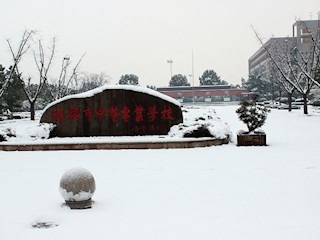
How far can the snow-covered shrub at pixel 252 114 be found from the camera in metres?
13.5

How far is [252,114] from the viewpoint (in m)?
13.5

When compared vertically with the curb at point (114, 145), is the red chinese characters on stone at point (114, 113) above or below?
above

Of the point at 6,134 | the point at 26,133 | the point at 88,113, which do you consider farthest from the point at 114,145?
→ the point at 6,134

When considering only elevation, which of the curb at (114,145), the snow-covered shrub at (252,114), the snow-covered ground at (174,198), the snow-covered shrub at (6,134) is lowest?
the snow-covered ground at (174,198)

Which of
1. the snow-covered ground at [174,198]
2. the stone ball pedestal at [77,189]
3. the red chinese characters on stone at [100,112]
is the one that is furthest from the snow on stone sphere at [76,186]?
the red chinese characters on stone at [100,112]

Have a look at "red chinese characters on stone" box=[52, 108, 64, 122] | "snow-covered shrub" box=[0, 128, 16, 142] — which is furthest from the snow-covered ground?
"red chinese characters on stone" box=[52, 108, 64, 122]

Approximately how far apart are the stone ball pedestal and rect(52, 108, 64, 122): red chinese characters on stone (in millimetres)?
9639

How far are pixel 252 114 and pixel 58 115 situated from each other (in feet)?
24.8

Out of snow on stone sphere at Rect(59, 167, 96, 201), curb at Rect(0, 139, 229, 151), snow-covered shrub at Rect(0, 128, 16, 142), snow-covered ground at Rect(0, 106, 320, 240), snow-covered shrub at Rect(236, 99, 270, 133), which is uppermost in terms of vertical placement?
snow-covered shrub at Rect(236, 99, 270, 133)

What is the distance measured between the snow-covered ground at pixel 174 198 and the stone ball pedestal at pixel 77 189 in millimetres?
146

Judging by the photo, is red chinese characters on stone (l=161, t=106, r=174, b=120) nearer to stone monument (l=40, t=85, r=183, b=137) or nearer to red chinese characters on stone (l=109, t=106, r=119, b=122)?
stone monument (l=40, t=85, r=183, b=137)

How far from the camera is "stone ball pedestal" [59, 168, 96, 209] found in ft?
→ 20.0

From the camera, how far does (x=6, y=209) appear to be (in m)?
6.24

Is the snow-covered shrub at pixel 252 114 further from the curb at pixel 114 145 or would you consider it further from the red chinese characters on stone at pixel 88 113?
the red chinese characters on stone at pixel 88 113
